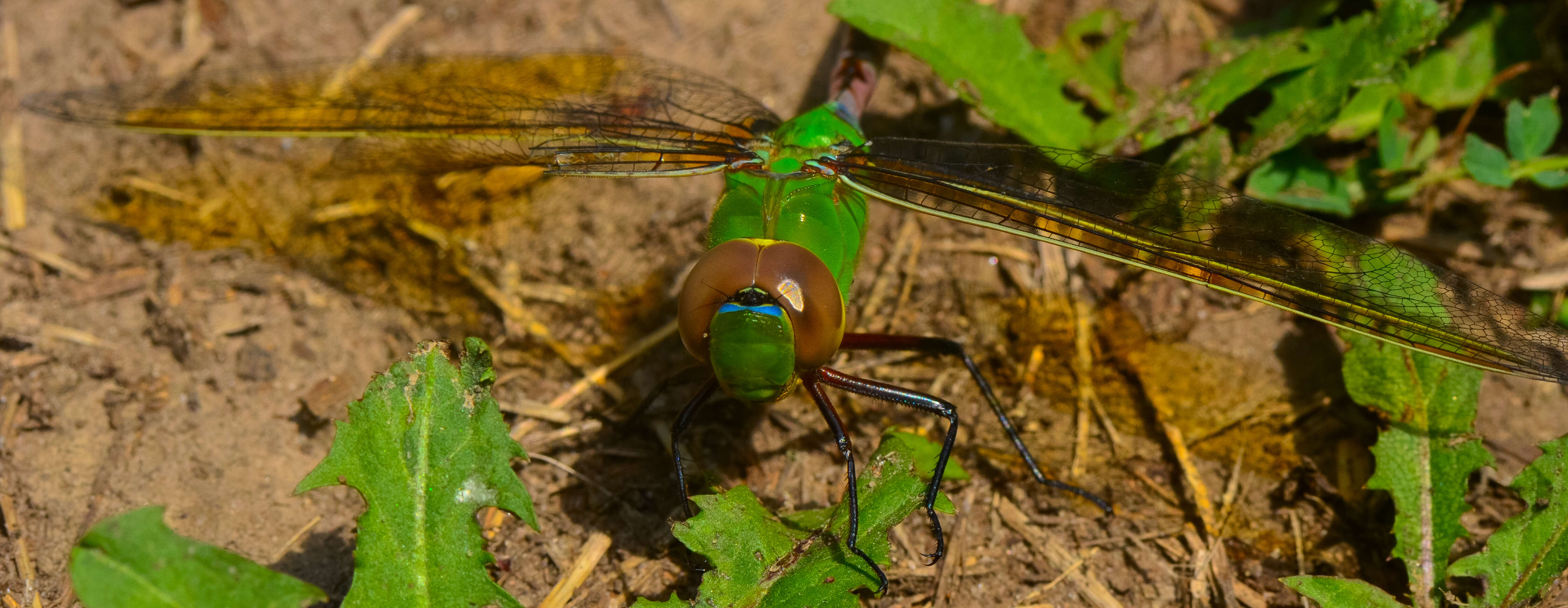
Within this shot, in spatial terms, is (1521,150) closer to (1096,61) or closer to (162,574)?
(1096,61)

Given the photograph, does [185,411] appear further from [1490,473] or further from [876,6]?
[1490,473]

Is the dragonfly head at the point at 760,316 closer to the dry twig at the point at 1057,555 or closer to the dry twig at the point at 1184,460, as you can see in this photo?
the dry twig at the point at 1057,555

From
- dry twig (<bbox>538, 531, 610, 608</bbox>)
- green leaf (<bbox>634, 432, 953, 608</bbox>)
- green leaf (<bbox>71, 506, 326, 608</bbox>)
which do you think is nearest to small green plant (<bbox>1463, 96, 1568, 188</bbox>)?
green leaf (<bbox>634, 432, 953, 608</bbox>)

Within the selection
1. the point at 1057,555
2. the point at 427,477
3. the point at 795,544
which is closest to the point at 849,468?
the point at 795,544

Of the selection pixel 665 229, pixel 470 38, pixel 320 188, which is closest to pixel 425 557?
pixel 665 229

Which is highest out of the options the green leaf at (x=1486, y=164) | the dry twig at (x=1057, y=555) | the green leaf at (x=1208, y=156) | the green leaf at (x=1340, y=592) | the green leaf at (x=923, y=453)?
the green leaf at (x=1486, y=164)

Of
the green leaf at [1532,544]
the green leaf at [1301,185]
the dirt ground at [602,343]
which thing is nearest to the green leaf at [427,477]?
the dirt ground at [602,343]
